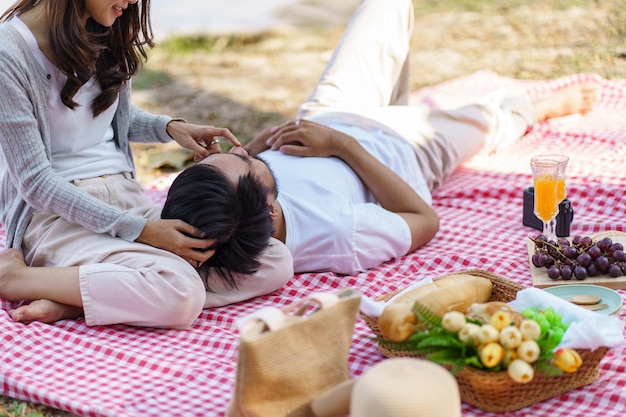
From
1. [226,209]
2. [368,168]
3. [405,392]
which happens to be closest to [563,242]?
[368,168]

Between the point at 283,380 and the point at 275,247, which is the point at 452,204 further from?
the point at 283,380

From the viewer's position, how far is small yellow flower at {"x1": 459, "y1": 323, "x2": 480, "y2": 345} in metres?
2.11

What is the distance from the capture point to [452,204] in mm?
3945

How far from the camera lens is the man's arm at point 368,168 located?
341cm

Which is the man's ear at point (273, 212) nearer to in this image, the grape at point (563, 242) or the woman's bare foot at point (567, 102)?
the grape at point (563, 242)

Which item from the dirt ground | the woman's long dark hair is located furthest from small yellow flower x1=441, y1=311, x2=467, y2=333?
the dirt ground

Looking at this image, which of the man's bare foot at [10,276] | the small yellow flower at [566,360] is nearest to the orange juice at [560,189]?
the small yellow flower at [566,360]

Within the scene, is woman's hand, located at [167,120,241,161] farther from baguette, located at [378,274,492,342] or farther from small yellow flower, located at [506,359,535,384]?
small yellow flower, located at [506,359,535,384]

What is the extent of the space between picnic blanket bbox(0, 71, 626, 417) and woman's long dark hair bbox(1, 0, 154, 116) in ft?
2.57

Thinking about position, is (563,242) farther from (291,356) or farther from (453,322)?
(291,356)

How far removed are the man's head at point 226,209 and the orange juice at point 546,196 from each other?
3.25 ft

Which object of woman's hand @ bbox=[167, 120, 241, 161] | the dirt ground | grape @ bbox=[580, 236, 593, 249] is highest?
woman's hand @ bbox=[167, 120, 241, 161]

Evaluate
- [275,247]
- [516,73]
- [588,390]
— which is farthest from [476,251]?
[516,73]

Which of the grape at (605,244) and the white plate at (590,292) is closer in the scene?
the white plate at (590,292)
